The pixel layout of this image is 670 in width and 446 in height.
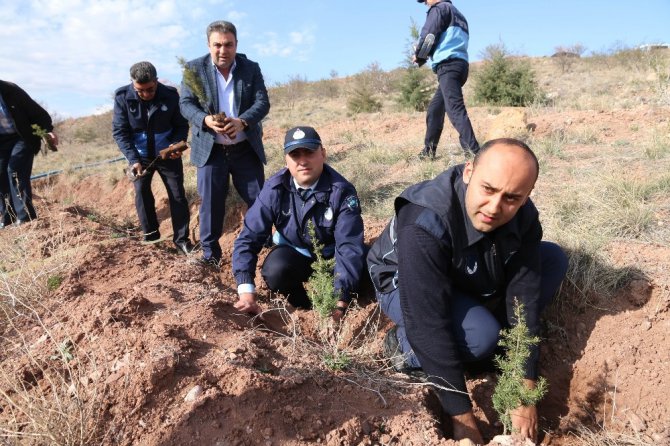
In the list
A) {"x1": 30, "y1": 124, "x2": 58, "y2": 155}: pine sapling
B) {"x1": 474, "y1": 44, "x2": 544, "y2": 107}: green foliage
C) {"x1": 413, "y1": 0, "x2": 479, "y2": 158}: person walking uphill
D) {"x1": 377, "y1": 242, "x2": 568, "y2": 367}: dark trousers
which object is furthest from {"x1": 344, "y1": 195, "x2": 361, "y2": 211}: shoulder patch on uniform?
{"x1": 474, "y1": 44, "x2": 544, "y2": 107}: green foliage

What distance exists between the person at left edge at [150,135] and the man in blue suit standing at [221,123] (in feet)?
1.80

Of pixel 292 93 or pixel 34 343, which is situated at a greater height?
pixel 292 93

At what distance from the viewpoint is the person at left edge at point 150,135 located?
13.8 ft

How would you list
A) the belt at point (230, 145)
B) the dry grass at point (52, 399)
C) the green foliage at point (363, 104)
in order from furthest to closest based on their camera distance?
1. the green foliage at point (363, 104)
2. the belt at point (230, 145)
3. the dry grass at point (52, 399)

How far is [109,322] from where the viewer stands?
241 centimetres

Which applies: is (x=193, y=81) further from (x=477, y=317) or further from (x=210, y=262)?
(x=477, y=317)

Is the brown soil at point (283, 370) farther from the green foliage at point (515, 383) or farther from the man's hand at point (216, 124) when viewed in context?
the man's hand at point (216, 124)

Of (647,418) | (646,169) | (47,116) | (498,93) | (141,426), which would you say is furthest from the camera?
(498,93)

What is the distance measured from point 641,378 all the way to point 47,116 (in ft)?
20.0

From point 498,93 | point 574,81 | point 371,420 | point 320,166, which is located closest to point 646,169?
point 320,166

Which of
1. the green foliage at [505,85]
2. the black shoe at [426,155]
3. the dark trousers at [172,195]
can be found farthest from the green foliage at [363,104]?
the dark trousers at [172,195]

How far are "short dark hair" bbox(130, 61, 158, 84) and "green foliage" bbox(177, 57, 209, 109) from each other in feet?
1.89

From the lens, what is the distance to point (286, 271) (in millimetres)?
3152

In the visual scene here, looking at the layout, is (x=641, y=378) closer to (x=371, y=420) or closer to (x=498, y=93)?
(x=371, y=420)
